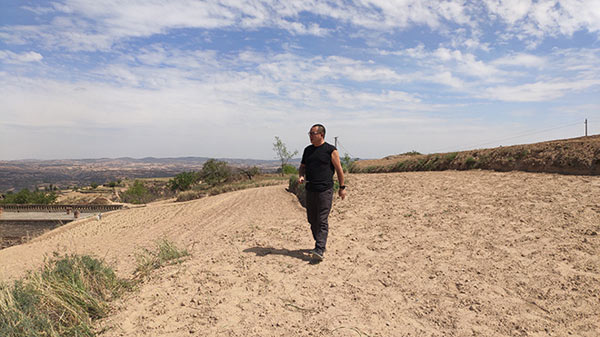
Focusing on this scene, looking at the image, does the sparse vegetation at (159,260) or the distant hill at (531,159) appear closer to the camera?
the sparse vegetation at (159,260)

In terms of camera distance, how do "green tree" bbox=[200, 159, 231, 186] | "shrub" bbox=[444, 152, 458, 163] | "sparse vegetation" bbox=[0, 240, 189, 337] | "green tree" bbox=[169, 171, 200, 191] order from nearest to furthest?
1. "sparse vegetation" bbox=[0, 240, 189, 337]
2. "shrub" bbox=[444, 152, 458, 163]
3. "green tree" bbox=[200, 159, 231, 186]
4. "green tree" bbox=[169, 171, 200, 191]

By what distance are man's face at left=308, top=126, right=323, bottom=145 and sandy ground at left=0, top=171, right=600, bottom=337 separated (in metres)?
1.69

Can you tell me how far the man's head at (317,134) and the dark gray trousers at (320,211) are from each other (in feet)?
2.26

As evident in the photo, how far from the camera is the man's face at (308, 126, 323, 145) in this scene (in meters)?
4.64

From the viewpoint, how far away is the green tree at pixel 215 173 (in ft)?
98.0

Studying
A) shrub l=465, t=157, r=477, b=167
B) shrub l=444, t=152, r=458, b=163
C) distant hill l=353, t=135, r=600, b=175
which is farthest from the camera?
shrub l=444, t=152, r=458, b=163

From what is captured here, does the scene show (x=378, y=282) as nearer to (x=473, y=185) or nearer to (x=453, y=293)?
(x=453, y=293)

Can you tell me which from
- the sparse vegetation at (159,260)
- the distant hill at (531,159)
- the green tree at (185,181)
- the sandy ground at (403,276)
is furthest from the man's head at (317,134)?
the green tree at (185,181)

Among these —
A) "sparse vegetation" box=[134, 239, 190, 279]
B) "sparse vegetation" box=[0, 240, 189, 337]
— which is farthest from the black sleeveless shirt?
"sparse vegetation" box=[0, 240, 189, 337]

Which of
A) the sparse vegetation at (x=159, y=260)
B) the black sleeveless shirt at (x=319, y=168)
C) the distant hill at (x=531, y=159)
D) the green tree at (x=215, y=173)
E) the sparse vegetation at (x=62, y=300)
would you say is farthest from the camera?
the green tree at (x=215, y=173)

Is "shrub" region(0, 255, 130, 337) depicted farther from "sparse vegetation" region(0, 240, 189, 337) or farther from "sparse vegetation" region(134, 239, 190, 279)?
"sparse vegetation" region(134, 239, 190, 279)

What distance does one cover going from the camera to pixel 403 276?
424cm

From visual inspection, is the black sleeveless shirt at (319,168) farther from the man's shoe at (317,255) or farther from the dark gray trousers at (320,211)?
the man's shoe at (317,255)

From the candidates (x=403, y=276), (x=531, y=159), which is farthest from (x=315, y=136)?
(x=531, y=159)
